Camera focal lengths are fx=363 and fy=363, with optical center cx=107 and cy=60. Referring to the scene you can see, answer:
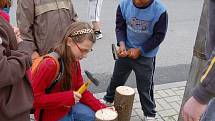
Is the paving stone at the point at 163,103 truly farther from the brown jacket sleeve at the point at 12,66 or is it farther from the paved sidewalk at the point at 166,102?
the brown jacket sleeve at the point at 12,66

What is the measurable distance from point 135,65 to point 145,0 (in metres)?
0.65

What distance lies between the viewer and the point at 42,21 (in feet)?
10.2

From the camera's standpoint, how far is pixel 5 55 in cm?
202

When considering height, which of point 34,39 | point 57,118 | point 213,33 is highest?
point 213,33

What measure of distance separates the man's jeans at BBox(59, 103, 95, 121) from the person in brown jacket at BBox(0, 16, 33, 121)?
737mm

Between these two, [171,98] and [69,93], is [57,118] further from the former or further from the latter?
[171,98]

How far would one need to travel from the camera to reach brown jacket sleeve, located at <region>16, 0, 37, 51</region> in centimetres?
305

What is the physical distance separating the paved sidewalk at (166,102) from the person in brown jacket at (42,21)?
51.3 inches

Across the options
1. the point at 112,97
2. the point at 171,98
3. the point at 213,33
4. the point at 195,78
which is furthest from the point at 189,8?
the point at 213,33

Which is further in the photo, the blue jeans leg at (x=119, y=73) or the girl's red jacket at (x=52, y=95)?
the blue jeans leg at (x=119, y=73)

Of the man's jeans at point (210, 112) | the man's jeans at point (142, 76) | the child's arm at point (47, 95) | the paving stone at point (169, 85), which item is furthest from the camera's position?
the paving stone at point (169, 85)

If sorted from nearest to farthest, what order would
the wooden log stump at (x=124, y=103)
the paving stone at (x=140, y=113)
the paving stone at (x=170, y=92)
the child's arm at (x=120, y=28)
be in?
the wooden log stump at (x=124, y=103), the child's arm at (x=120, y=28), the paving stone at (x=140, y=113), the paving stone at (x=170, y=92)

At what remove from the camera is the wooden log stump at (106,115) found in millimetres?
2852

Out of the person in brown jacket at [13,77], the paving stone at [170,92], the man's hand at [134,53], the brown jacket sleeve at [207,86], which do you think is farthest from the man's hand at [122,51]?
the brown jacket sleeve at [207,86]
